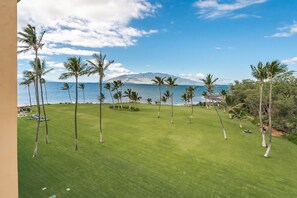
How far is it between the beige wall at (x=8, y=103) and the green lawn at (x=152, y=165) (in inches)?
664

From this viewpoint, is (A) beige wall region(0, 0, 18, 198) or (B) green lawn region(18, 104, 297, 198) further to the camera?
(B) green lawn region(18, 104, 297, 198)

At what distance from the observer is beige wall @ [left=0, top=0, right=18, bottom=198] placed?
2.29 meters

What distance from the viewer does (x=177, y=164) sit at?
964 inches

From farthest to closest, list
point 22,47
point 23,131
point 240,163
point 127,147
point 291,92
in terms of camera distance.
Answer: point 291,92 < point 23,131 < point 127,147 < point 240,163 < point 22,47

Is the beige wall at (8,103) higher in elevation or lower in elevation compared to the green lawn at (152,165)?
higher

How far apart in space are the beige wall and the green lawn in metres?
16.9

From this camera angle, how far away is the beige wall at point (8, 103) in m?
2.29

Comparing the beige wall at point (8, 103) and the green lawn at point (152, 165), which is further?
the green lawn at point (152, 165)

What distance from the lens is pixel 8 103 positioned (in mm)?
2352

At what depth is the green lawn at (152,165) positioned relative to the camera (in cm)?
1873

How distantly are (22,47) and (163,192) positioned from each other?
2158cm

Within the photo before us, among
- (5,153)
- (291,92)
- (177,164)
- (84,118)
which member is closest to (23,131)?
(84,118)

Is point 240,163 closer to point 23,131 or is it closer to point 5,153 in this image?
point 5,153

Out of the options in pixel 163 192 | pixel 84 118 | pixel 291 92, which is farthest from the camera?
pixel 291 92
